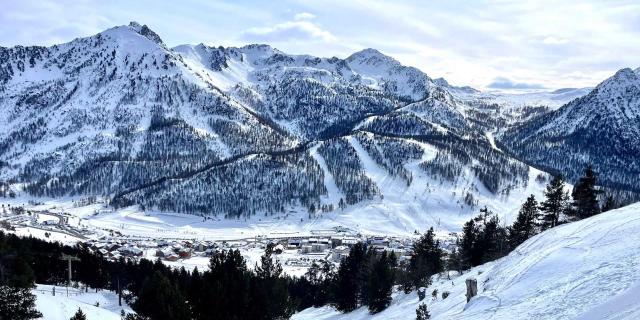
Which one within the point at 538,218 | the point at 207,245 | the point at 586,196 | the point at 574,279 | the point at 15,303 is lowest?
the point at 207,245

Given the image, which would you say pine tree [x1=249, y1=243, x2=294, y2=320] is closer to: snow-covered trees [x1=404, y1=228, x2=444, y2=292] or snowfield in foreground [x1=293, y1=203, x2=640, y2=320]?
snowfield in foreground [x1=293, y1=203, x2=640, y2=320]

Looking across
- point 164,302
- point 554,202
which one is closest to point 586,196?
point 554,202

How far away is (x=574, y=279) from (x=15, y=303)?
35.2 metres

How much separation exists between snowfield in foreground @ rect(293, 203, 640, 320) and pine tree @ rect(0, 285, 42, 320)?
93.3 feet

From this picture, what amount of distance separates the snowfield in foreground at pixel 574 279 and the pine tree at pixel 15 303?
28439 mm

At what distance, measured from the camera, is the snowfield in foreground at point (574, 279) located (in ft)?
57.0

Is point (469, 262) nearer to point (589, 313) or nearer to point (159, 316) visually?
point (159, 316)

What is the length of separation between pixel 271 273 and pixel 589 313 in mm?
33055

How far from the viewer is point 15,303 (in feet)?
112

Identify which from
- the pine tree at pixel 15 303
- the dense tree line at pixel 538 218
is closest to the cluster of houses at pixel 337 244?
the dense tree line at pixel 538 218

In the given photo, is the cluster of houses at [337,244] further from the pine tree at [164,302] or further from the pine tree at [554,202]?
the pine tree at [164,302]

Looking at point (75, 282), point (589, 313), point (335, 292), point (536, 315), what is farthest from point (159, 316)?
point (75, 282)

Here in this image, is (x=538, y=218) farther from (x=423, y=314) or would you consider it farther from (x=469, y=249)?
(x=423, y=314)

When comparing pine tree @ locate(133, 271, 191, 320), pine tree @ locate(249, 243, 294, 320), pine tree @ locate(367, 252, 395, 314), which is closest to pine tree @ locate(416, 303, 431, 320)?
pine tree @ locate(249, 243, 294, 320)
